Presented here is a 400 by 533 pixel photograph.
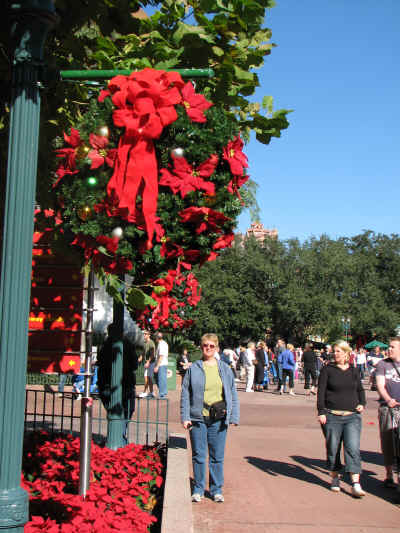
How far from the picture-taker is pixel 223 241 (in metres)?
3.41

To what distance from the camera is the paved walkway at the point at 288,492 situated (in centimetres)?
547

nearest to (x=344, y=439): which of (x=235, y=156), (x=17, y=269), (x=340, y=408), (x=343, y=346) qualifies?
(x=340, y=408)

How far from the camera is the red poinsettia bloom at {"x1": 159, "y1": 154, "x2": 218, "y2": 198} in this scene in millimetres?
3102

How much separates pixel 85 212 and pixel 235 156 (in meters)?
0.89

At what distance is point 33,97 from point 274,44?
210 cm

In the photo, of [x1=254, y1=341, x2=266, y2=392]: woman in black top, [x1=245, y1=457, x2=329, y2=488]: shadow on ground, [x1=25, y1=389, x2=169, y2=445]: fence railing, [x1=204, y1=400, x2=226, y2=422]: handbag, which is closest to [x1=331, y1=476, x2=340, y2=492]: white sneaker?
[x1=245, y1=457, x2=329, y2=488]: shadow on ground

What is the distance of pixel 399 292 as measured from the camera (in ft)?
229

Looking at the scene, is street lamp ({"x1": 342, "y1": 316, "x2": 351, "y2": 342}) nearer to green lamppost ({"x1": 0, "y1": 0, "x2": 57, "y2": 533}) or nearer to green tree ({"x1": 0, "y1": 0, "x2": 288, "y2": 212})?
green tree ({"x1": 0, "y1": 0, "x2": 288, "y2": 212})

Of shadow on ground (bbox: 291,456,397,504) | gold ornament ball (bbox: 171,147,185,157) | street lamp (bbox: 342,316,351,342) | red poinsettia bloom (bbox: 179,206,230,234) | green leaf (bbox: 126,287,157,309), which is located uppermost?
street lamp (bbox: 342,316,351,342)

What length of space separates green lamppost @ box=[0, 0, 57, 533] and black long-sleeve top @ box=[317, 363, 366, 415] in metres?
4.83

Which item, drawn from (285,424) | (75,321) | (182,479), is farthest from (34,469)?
(285,424)

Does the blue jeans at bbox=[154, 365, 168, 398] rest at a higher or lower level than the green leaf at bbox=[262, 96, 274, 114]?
lower

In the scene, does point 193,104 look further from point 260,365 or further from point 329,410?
point 260,365

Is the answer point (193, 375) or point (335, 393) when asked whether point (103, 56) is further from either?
point (335, 393)
